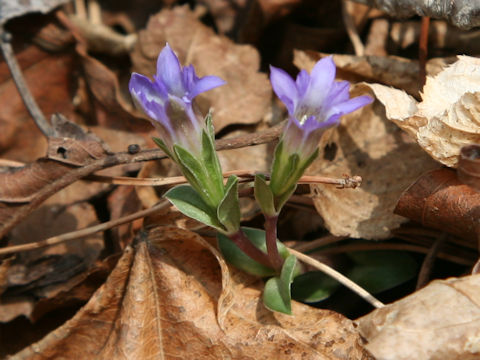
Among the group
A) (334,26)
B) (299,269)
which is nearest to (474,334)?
(299,269)

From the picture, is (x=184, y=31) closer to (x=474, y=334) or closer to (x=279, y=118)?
(x=279, y=118)

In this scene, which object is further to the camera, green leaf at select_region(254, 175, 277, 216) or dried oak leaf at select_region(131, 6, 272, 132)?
dried oak leaf at select_region(131, 6, 272, 132)

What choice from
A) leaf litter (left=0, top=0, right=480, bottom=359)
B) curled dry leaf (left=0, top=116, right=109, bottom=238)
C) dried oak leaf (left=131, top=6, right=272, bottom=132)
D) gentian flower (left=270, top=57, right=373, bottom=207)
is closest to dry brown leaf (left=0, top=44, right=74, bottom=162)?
leaf litter (left=0, top=0, right=480, bottom=359)

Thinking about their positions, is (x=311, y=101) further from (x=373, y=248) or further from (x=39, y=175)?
(x=39, y=175)

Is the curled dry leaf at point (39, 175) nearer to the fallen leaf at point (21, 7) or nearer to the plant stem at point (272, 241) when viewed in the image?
the plant stem at point (272, 241)

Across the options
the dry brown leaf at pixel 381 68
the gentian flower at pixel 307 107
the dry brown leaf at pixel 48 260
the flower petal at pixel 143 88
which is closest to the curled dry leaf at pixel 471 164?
the gentian flower at pixel 307 107

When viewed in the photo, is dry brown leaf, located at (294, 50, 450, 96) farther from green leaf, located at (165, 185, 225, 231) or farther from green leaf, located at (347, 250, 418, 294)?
green leaf, located at (165, 185, 225, 231)
